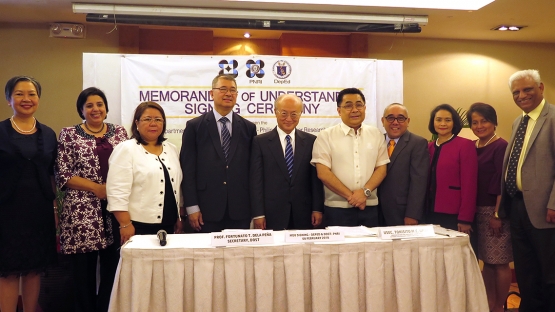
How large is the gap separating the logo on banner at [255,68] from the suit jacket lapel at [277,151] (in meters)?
1.09

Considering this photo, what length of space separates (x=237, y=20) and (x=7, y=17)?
2.66 metres

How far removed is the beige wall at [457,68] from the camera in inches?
233

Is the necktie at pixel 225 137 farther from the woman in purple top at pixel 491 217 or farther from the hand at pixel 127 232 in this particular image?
the woman in purple top at pixel 491 217

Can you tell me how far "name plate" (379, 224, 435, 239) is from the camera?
2.18m

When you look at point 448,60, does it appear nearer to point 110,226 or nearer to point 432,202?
point 432,202

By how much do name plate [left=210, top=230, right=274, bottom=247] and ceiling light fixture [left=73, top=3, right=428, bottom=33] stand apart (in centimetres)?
276

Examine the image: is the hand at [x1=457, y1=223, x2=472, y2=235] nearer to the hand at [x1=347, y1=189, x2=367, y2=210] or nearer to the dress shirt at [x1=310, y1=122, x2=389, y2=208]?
the dress shirt at [x1=310, y1=122, x2=389, y2=208]

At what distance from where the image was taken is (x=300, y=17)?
4375 mm

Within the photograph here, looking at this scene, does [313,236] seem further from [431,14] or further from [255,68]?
[431,14]

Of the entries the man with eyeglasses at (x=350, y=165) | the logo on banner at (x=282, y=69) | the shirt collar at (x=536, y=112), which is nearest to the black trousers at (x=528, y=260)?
the shirt collar at (x=536, y=112)

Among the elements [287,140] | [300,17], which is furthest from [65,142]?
[300,17]

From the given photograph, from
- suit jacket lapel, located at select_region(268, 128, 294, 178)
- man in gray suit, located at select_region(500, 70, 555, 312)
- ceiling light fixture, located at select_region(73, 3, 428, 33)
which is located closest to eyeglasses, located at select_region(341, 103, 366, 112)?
suit jacket lapel, located at select_region(268, 128, 294, 178)

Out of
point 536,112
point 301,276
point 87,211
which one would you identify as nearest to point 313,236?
point 301,276

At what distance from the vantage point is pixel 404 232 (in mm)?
2199
